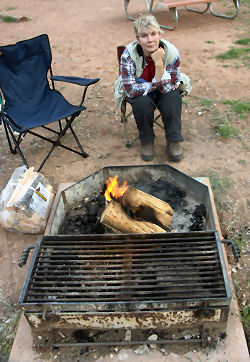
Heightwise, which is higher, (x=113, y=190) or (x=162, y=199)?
(x=113, y=190)

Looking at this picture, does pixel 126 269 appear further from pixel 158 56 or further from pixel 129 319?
pixel 158 56

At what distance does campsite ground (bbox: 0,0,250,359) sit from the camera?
2.83 m

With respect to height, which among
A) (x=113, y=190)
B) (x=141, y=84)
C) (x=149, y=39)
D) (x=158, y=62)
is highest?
(x=149, y=39)

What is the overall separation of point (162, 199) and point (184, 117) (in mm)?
1726

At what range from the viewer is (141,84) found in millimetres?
3252

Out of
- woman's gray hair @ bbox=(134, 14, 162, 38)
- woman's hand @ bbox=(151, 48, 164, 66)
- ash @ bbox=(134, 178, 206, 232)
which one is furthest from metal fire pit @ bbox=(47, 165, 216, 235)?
woman's gray hair @ bbox=(134, 14, 162, 38)

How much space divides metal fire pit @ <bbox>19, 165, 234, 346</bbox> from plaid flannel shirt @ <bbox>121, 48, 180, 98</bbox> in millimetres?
1479

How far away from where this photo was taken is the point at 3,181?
351 centimetres

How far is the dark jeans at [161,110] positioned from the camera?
3277 mm

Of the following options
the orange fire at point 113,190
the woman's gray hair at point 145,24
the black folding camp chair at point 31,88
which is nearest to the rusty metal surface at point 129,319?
the orange fire at point 113,190

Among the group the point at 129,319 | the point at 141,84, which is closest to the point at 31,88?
the point at 141,84

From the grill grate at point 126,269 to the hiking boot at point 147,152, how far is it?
4.88 feet

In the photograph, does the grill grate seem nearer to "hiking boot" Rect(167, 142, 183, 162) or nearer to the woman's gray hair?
Result: "hiking boot" Rect(167, 142, 183, 162)

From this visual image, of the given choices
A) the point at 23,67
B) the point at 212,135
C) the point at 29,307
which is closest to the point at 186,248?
the point at 29,307
